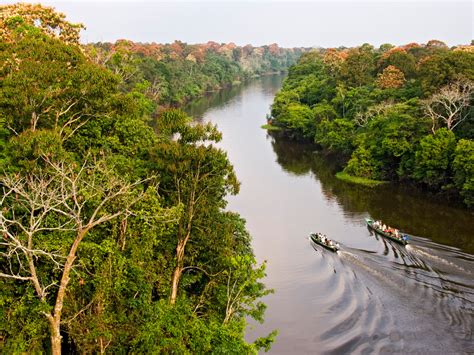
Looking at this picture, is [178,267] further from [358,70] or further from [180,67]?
[180,67]

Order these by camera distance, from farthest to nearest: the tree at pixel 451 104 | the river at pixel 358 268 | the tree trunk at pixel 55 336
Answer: the tree at pixel 451 104
the river at pixel 358 268
the tree trunk at pixel 55 336

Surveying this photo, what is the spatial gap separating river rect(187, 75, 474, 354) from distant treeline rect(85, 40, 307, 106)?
47.5 feet

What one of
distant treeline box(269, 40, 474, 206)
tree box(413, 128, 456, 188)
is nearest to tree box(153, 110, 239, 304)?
distant treeline box(269, 40, 474, 206)

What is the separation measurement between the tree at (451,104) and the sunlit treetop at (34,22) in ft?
93.7

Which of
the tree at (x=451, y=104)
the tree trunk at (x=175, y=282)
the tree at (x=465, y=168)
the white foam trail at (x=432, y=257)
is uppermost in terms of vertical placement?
the tree at (x=451, y=104)

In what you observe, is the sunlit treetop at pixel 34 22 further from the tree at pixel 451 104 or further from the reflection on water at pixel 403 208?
the tree at pixel 451 104

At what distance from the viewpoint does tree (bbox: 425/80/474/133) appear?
3991 cm

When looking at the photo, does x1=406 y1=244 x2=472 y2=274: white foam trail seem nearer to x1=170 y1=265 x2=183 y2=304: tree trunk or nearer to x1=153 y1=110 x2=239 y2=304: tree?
x1=153 y1=110 x2=239 y2=304: tree

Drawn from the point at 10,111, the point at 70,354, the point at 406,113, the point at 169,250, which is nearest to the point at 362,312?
the point at 169,250

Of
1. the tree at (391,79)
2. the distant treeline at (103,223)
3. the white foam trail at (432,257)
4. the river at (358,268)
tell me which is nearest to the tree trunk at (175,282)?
the distant treeline at (103,223)

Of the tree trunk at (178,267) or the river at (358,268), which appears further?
the river at (358,268)

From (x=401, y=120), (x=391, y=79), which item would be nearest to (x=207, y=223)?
(x=401, y=120)

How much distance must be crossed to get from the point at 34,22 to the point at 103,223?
19.8 m

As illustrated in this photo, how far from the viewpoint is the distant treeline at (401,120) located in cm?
3906
